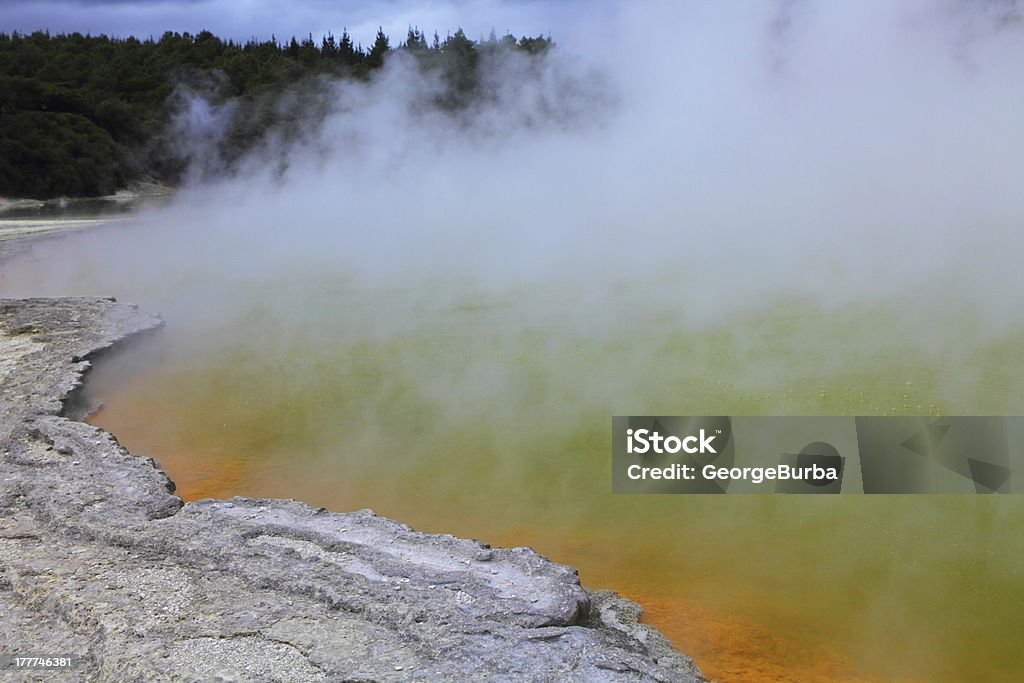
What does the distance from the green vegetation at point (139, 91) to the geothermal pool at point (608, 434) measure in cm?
1150

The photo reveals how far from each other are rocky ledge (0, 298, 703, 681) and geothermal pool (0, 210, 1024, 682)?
0.40m

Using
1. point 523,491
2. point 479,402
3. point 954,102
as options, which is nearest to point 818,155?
point 954,102

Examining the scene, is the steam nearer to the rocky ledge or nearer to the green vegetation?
the rocky ledge

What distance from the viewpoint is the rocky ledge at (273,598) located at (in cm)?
264

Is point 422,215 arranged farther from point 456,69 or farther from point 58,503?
point 58,503

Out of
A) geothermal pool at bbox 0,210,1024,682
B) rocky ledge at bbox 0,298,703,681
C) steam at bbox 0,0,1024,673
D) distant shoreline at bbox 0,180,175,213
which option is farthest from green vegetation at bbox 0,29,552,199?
rocky ledge at bbox 0,298,703,681

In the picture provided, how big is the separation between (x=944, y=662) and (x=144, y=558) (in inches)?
102

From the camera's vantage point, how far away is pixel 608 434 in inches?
177

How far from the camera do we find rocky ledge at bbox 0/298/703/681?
8.67 feet

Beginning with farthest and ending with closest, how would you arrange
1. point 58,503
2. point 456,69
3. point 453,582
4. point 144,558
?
point 456,69, point 58,503, point 144,558, point 453,582

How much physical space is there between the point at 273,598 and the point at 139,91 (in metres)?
29.5

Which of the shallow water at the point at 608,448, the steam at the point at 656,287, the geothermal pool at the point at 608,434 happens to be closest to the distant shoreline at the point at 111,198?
the steam at the point at 656,287

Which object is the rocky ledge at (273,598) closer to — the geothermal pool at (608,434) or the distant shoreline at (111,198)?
the geothermal pool at (608,434)

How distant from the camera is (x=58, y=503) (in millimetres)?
3709
